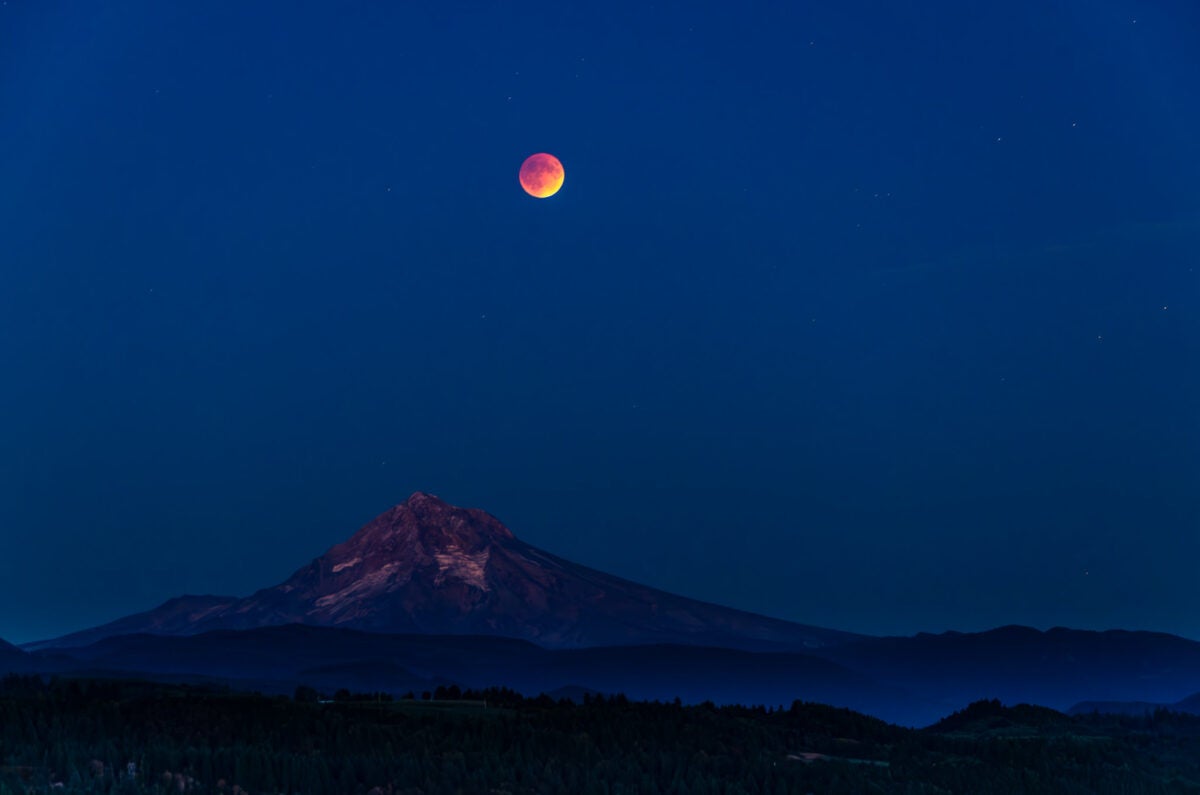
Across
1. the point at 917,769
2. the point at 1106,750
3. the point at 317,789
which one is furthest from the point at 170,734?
the point at 1106,750

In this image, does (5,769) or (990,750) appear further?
(990,750)

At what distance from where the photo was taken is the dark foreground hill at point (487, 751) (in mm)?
72812

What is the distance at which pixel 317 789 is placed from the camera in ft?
239

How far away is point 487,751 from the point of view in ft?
298

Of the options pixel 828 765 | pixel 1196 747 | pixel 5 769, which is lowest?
pixel 5 769

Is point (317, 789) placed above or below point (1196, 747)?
below

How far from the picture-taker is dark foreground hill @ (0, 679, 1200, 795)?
72.8 meters

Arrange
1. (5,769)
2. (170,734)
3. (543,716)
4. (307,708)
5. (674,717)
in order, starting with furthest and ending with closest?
(674,717) < (543,716) < (307,708) < (170,734) < (5,769)

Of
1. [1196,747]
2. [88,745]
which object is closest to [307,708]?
[88,745]

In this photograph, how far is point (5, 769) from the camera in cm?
6619

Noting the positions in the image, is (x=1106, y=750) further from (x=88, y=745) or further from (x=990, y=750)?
(x=88, y=745)

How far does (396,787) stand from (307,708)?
30574 millimetres

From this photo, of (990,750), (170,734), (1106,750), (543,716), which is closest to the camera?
(170,734)

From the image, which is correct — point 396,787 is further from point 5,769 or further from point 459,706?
point 459,706
